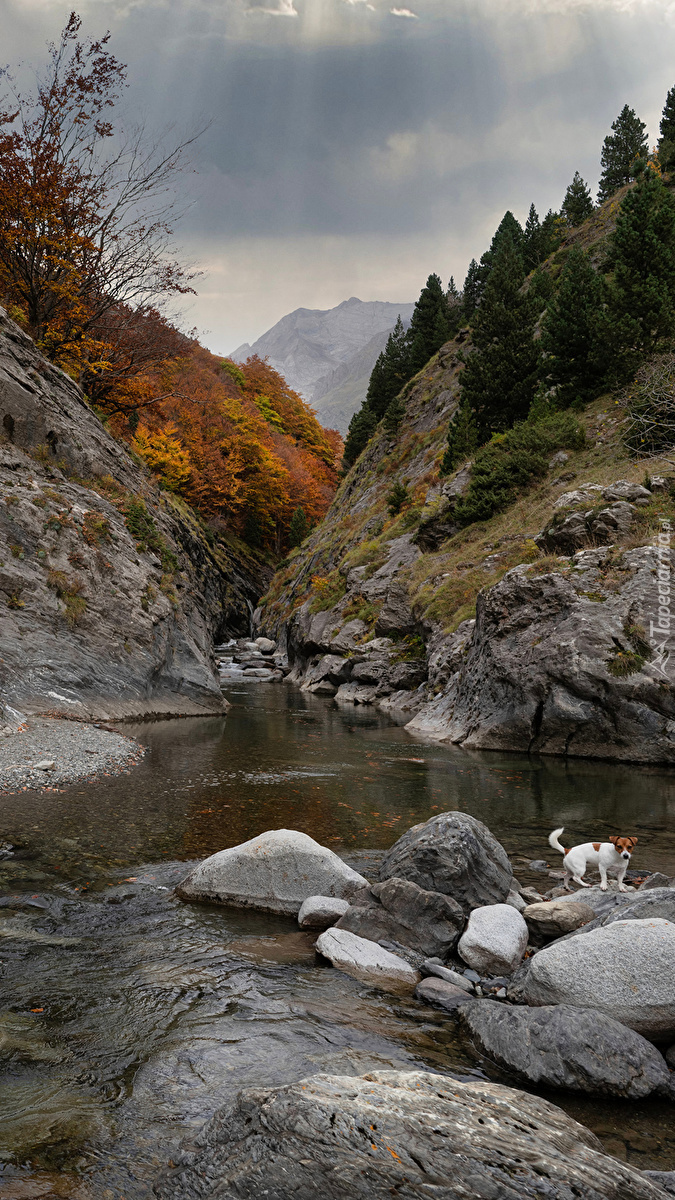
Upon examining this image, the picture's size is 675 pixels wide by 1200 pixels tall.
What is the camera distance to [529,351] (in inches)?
1425

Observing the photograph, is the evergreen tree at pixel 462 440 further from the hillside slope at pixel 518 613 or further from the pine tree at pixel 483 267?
the pine tree at pixel 483 267

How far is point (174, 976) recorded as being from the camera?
554 cm

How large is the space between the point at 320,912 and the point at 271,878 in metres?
0.83

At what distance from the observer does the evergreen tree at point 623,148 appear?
5778cm

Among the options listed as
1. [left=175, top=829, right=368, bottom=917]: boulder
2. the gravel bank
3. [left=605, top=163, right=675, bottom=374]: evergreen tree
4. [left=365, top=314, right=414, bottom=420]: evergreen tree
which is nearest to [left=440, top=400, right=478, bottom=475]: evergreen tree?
[left=605, top=163, right=675, bottom=374]: evergreen tree

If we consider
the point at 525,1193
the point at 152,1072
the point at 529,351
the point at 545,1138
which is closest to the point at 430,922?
the point at 152,1072

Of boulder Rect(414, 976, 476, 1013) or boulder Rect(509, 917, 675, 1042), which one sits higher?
boulder Rect(509, 917, 675, 1042)

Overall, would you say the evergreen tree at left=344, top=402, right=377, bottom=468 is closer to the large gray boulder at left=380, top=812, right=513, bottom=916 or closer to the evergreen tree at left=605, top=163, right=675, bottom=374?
the evergreen tree at left=605, top=163, right=675, bottom=374

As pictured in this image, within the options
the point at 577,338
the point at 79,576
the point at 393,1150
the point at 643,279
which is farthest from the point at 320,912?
the point at 577,338

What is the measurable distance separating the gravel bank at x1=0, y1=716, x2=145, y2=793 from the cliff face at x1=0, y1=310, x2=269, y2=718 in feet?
5.11

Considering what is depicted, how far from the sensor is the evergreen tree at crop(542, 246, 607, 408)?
102 feet

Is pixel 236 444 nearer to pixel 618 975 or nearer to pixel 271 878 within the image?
pixel 271 878

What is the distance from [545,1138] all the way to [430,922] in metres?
3.70

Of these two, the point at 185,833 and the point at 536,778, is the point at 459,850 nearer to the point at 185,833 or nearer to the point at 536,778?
the point at 185,833
